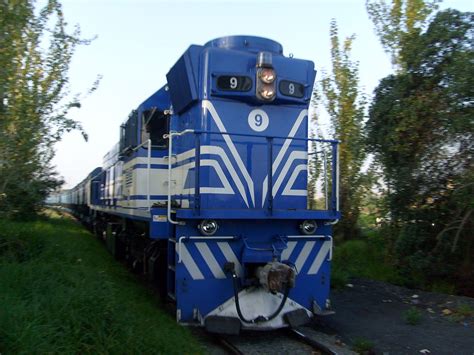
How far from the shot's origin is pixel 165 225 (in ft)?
18.2

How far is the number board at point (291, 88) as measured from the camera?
6.07 meters

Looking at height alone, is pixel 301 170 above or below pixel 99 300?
above

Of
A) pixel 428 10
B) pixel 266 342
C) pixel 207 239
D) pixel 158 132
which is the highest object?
pixel 428 10

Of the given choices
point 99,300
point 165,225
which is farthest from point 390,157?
point 99,300

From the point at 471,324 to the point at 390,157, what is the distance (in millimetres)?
3546

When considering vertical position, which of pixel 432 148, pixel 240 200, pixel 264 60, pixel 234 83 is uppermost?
pixel 264 60

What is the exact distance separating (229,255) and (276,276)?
71 centimetres

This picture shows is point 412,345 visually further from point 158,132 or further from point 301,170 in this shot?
point 158,132

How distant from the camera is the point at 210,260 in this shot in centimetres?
541

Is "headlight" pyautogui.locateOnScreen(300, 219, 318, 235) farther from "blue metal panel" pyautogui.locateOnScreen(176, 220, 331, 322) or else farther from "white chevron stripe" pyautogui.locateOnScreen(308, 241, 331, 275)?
"white chevron stripe" pyautogui.locateOnScreen(308, 241, 331, 275)

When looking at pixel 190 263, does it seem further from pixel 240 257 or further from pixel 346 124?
pixel 346 124

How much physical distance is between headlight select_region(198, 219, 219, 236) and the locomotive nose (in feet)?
2.33

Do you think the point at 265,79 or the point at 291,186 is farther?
the point at 291,186

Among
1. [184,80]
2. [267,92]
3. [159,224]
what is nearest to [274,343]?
[159,224]
